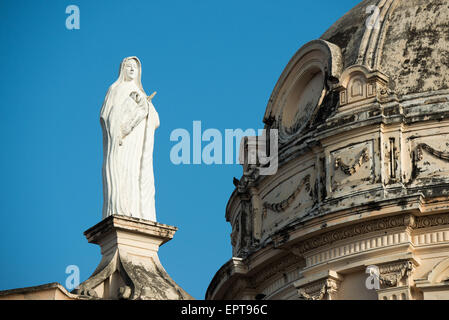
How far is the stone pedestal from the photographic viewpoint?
61.6 feet

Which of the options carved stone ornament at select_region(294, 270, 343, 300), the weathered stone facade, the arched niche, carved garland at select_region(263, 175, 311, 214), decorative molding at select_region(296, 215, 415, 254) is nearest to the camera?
decorative molding at select_region(296, 215, 415, 254)

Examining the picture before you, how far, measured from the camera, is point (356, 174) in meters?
29.6

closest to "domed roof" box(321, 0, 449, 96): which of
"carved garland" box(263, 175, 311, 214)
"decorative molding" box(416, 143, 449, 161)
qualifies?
"decorative molding" box(416, 143, 449, 161)

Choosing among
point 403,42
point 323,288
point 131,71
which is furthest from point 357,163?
point 131,71

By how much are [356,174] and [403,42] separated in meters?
3.84

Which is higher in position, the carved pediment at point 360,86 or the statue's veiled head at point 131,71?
the carved pediment at point 360,86

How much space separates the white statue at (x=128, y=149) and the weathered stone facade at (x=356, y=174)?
364 inches

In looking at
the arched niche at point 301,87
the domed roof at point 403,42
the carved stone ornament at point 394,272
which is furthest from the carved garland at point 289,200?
the carved stone ornament at point 394,272

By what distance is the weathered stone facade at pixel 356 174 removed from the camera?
93.4 feet

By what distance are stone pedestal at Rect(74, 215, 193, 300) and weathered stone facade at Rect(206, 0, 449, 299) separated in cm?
984

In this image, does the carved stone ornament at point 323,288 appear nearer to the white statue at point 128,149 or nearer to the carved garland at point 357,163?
the carved garland at point 357,163

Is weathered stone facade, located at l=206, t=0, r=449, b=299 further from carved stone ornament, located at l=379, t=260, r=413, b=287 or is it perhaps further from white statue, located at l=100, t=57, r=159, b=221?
white statue, located at l=100, t=57, r=159, b=221
